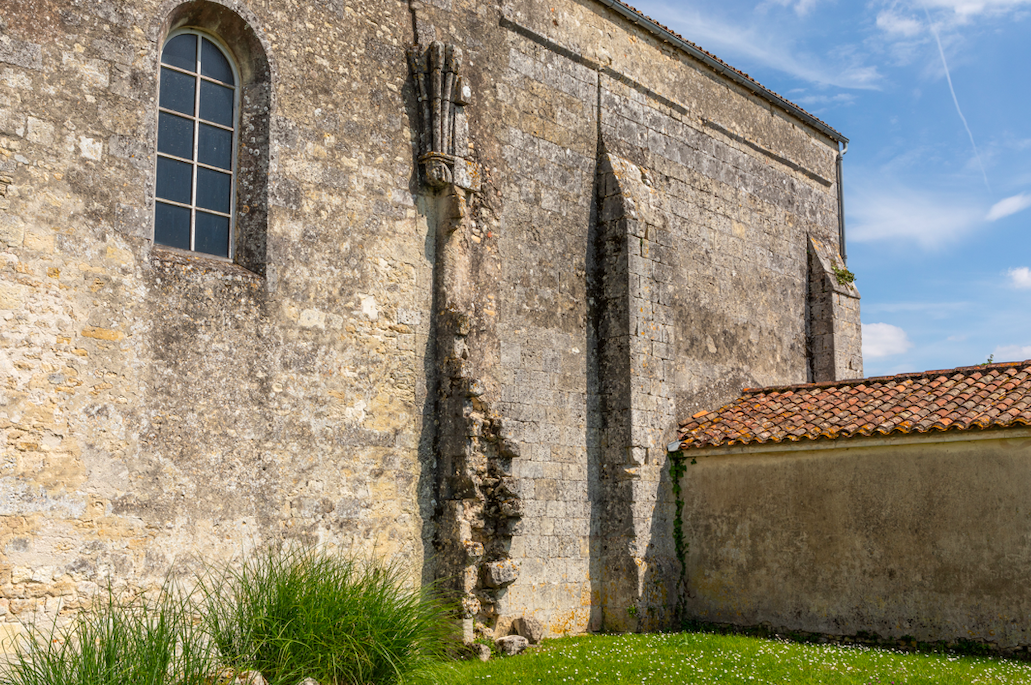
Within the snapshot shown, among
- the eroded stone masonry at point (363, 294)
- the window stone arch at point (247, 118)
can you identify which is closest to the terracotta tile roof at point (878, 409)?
the eroded stone masonry at point (363, 294)

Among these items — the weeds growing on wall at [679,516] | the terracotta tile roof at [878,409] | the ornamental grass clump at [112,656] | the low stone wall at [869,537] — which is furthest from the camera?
the weeds growing on wall at [679,516]

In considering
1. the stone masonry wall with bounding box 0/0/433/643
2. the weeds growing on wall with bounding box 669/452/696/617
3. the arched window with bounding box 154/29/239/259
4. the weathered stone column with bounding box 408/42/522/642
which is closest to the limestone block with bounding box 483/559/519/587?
the weathered stone column with bounding box 408/42/522/642

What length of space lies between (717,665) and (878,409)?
3763 mm

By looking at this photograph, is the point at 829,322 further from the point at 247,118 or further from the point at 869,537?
the point at 247,118

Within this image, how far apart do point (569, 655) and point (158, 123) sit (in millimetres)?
5851

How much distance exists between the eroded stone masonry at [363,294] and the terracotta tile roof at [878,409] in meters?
0.62

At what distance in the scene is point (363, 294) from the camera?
8.86 meters

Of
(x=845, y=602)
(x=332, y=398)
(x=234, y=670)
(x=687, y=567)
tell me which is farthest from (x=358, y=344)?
(x=845, y=602)

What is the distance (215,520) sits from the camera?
7.67m

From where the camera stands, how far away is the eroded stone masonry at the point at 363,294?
709 centimetres

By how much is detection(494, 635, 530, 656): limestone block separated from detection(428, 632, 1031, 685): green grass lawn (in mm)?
97

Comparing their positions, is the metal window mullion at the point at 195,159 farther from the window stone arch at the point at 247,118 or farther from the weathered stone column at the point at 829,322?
the weathered stone column at the point at 829,322

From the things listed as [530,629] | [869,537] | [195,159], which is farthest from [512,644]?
[195,159]

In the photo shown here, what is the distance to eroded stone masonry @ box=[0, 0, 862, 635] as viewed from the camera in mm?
7086
